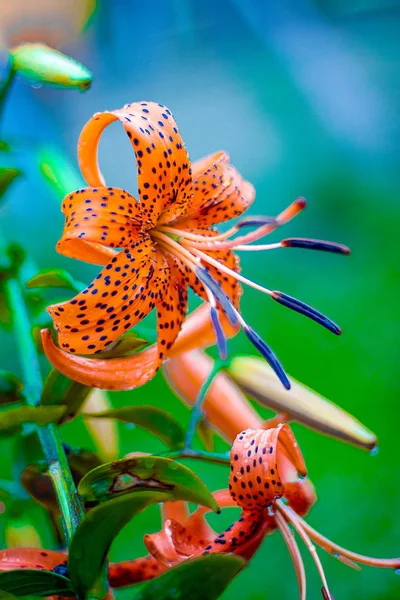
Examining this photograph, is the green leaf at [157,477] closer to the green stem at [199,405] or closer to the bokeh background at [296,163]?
the green stem at [199,405]

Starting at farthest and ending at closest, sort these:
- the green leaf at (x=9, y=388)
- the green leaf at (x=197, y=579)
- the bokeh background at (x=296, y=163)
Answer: the bokeh background at (x=296, y=163) < the green leaf at (x=9, y=388) < the green leaf at (x=197, y=579)

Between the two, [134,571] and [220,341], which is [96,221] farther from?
[134,571]

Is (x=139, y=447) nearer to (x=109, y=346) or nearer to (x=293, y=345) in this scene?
(x=293, y=345)

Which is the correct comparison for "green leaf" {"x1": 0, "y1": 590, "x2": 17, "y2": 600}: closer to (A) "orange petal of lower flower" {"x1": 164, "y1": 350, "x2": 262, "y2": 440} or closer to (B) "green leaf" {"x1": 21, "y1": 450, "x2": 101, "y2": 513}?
(B) "green leaf" {"x1": 21, "y1": 450, "x2": 101, "y2": 513}

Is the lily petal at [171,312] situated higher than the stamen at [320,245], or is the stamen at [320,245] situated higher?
the stamen at [320,245]

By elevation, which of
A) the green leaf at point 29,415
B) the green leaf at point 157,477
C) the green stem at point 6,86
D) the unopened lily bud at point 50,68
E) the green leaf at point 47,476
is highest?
the unopened lily bud at point 50,68

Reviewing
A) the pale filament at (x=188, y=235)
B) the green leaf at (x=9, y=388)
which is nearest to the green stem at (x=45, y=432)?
the green leaf at (x=9, y=388)

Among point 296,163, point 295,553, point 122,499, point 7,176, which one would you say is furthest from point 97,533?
point 296,163
